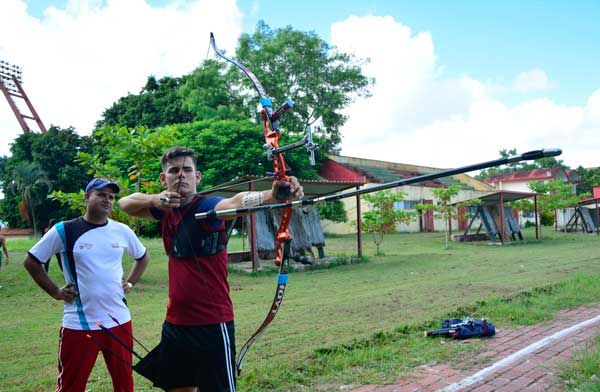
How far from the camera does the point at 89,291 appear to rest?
3855 millimetres

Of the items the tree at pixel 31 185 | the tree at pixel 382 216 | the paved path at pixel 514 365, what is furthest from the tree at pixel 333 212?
the paved path at pixel 514 365

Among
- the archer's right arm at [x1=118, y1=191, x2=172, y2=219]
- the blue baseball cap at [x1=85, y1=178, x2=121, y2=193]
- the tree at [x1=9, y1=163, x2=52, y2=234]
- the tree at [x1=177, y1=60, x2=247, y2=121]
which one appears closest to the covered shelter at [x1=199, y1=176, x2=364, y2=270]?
the blue baseball cap at [x1=85, y1=178, x2=121, y2=193]

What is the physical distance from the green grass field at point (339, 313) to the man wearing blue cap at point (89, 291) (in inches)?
51.1

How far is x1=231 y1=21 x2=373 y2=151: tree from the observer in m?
37.3

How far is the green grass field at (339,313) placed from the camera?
17.2 ft

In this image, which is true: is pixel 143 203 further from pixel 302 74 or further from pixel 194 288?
pixel 302 74

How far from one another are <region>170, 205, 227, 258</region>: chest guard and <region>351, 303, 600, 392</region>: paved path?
7.10ft

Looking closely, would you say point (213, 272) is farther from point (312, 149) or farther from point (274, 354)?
point (274, 354)

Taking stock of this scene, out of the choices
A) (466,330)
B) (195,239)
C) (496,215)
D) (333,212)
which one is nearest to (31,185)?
(333,212)

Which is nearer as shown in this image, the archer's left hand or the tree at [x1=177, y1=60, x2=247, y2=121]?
the archer's left hand

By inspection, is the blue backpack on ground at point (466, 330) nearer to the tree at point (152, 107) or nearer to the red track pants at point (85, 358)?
the red track pants at point (85, 358)

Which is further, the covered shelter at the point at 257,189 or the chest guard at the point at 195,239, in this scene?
the covered shelter at the point at 257,189

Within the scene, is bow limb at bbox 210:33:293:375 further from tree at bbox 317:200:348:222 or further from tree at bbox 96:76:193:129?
tree at bbox 96:76:193:129

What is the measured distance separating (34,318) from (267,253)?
31.9 feet
